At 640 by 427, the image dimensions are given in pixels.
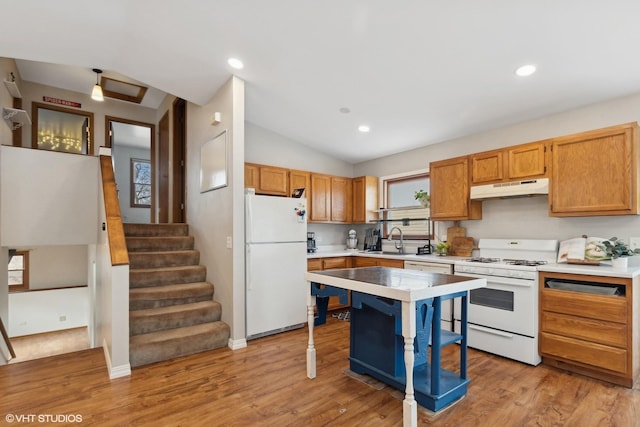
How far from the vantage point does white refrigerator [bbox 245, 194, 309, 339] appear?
3.60 m

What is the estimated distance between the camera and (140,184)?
7.76 meters

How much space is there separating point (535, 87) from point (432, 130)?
52.4 inches

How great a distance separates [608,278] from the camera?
2.54m

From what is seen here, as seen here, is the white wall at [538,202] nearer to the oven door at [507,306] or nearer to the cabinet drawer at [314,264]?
the oven door at [507,306]

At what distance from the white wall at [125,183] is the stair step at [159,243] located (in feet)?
12.7

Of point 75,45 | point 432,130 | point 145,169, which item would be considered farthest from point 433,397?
point 145,169

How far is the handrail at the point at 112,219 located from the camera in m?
2.85

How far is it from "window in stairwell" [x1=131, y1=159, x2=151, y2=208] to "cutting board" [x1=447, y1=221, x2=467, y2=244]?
6805 mm

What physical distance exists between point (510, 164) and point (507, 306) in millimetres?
1500

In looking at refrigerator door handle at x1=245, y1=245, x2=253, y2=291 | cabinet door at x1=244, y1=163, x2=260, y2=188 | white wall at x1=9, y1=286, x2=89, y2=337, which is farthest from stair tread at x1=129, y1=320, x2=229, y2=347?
white wall at x1=9, y1=286, x2=89, y2=337

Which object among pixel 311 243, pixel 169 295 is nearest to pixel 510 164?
pixel 311 243

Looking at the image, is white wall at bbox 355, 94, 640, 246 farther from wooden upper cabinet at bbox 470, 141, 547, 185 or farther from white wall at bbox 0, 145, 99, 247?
white wall at bbox 0, 145, 99, 247

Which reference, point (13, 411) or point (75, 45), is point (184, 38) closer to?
point (75, 45)

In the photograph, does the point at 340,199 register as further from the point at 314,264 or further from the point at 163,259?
the point at 163,259
